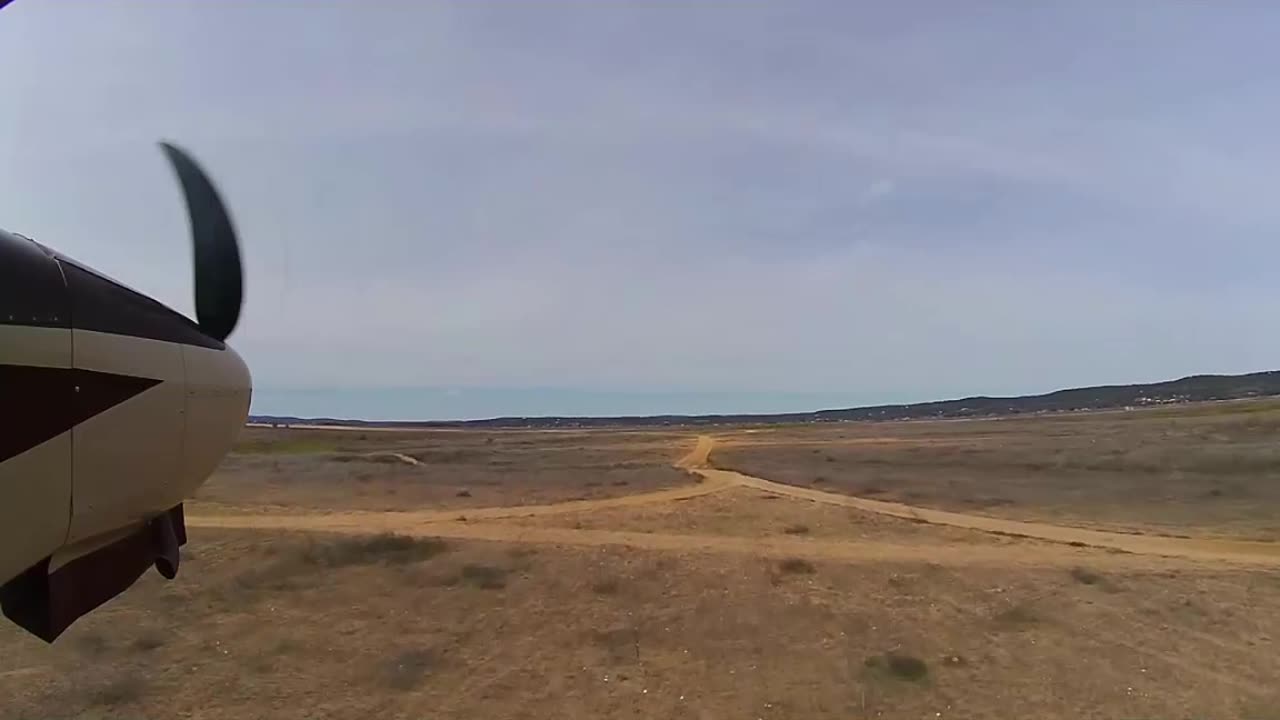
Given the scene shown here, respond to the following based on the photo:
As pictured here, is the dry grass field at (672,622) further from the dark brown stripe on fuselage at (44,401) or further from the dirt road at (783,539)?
the dark brown stripe on fuselage at (44,401)

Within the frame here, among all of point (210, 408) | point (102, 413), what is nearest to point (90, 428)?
point (102, 413)

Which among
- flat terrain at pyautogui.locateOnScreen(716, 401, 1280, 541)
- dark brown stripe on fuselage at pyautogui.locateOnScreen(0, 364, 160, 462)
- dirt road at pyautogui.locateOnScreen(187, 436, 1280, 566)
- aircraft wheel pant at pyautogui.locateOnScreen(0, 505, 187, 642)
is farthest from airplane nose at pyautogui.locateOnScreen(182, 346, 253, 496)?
flat terrain at pyautogui.locateOnScreen(716, 401, 1280, 541)

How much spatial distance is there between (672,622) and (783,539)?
7.99 metres

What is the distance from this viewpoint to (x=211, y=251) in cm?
497

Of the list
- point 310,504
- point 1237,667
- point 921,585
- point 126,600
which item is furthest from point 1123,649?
point 310,504

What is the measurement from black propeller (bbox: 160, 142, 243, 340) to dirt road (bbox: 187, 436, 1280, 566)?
1567 centimetres

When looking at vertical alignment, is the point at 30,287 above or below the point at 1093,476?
above

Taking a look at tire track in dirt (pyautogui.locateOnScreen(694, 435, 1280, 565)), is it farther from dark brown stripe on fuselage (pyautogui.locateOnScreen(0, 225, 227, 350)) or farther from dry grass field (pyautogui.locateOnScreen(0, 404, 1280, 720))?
dark brown stripe on fuselage (pyautogui.locateOnScreen(0, 225, 227, 350))

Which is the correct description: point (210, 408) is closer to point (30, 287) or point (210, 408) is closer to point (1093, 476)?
point (30, 287)

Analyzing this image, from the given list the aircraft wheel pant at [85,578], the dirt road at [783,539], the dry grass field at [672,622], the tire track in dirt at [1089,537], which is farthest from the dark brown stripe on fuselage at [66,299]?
the tire track in dirt at [1089,537]

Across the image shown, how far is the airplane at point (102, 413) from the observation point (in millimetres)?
3771

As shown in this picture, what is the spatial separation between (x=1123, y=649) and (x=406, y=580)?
1321cm

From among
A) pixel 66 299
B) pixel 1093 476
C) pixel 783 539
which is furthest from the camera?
pixel 1093 476

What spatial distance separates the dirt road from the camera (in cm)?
1962
